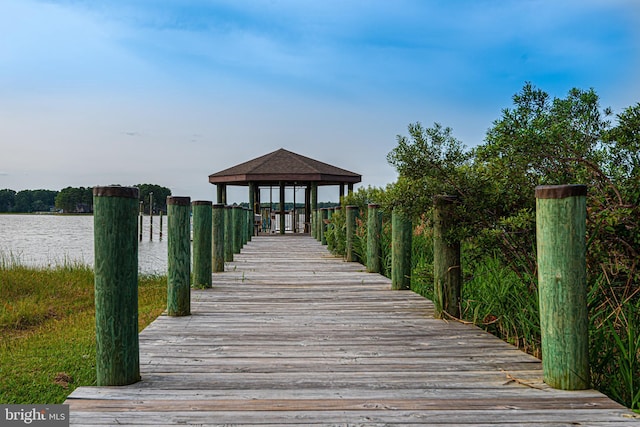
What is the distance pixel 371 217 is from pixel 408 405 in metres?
4.61

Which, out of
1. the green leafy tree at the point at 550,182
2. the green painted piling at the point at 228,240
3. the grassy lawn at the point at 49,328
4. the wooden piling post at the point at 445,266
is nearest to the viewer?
the green leafy tree at the point at 550,182

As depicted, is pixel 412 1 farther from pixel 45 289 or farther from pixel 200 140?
pixel 200 140

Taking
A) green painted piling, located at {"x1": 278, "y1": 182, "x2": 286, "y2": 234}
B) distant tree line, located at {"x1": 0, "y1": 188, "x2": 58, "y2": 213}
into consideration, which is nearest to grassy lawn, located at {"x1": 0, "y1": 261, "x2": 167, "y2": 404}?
green painted piling, located at {"x1": 278, "y1": 182, "x2": 286, "y2": 234}

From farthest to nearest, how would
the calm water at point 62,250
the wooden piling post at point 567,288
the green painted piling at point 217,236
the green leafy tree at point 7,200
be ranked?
the green leafy tree at point 7,200
the calm water at point 62,250
the green painted piling at point 217,236
the wooden piling post at point 567,288

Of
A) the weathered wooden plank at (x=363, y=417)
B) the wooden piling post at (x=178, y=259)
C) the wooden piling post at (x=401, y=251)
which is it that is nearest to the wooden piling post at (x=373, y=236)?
the wooden piling post at (x=401, y=251)

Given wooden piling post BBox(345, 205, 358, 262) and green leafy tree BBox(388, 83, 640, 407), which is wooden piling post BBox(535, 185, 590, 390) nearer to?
green leafy tree BBox(388, 83, 640, 407)

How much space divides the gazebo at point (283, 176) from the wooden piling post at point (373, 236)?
12.3 m

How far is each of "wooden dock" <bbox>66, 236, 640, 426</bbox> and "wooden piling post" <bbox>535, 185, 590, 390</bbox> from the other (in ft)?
0.40

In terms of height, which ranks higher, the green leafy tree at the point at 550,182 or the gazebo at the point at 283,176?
the gazebo at the point at 283,176

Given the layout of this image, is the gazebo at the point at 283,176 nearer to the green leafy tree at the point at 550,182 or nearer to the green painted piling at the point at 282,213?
the green painted piling at the point at 282,213

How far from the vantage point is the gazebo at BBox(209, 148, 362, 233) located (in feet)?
63.1

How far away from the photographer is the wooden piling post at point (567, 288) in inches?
93.1

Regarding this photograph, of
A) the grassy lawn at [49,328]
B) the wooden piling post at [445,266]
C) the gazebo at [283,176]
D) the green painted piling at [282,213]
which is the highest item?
the gazebo at [283,176]

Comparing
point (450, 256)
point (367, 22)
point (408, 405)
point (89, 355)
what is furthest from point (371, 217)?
point (367, 22)
